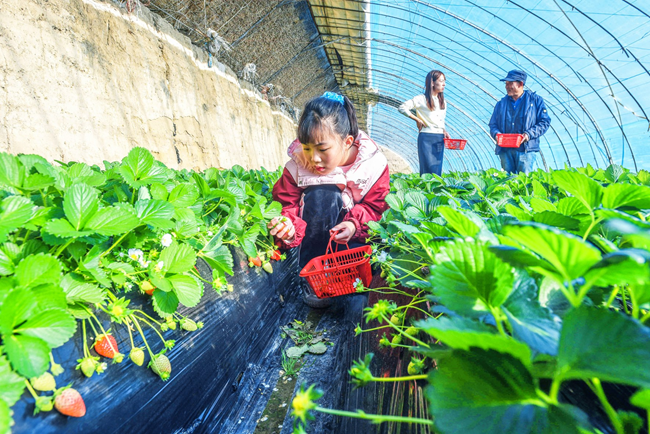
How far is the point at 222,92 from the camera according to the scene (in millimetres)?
8289

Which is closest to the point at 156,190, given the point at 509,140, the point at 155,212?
the point at 155,212

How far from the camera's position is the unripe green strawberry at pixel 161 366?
2.53ft

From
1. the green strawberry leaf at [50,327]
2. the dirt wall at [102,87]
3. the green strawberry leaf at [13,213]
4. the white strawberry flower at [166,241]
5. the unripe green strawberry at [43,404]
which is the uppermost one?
the dirt wall at [102,87]

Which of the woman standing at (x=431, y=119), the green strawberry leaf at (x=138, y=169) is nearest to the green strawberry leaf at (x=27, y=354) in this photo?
the green strawberry leaf at (x=138, y=169)

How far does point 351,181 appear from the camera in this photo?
203 cm

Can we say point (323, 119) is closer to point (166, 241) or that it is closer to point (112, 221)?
point (166, 241)

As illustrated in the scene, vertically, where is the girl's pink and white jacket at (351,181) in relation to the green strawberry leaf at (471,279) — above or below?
above

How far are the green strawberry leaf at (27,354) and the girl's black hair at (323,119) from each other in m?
1.41

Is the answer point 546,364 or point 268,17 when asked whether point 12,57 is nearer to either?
point 546,364

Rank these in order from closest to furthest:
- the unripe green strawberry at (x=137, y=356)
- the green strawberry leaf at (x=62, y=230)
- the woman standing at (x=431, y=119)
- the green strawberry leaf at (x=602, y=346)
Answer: the green strawberry leaf at (x=602, y=346) < the green strawberry leaf at (x=62, y=230) < the unripe green strawberry at (x=137, y=356) < the woman standing at (x=431, y=119)

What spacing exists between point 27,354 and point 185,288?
34cm

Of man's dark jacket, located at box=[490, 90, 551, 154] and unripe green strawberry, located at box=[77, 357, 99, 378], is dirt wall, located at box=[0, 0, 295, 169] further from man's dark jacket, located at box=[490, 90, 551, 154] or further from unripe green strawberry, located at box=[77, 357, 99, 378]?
man's dark jacket, located at box=[490, 90, 551, 154]

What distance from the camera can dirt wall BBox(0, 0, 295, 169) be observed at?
11.8ft

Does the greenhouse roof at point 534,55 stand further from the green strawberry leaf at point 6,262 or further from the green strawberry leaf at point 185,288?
the green strawberry leaf at point 6,262
